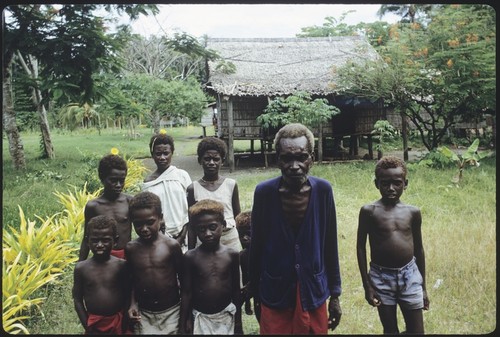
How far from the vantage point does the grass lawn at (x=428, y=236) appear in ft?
10.6

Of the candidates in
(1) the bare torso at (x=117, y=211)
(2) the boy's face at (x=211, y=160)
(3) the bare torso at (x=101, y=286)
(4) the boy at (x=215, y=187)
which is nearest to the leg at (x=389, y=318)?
(4) the boy at (x=215, y=187)

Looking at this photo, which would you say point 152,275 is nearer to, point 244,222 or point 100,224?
point 100,224

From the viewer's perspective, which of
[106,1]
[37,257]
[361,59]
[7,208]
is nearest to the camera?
[106,1]

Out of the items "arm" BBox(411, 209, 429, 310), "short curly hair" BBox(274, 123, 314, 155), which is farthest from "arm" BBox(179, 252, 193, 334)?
"arm" BBox(411, 209, 429, 310)

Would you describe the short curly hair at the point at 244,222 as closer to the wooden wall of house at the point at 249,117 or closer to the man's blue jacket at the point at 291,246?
the man's blue jacket at the point at 291,246

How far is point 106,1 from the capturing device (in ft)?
5.93

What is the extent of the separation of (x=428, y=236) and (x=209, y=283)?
3.55 m

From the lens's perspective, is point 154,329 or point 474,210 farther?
point 474,210

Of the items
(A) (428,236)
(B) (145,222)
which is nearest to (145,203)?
(B) (145,222)

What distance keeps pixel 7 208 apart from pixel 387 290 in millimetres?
5450

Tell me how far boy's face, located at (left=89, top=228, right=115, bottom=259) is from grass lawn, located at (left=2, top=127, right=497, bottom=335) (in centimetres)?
123

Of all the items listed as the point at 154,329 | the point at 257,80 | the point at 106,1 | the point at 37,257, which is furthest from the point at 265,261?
the point at 257,80

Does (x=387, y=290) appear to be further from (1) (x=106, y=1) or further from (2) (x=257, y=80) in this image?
(2) (x=257, y=80)

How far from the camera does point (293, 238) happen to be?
199 cm
